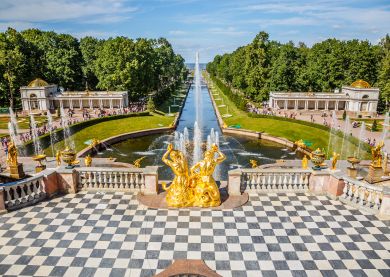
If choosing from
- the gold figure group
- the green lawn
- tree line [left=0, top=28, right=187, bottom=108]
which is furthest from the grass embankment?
the gold figure group

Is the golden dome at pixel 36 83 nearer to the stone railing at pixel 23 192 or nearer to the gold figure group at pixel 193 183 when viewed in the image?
the stone railing at pixel 23 192

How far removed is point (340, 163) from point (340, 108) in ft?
166

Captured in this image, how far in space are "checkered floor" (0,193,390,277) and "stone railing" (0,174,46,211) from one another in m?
0.57

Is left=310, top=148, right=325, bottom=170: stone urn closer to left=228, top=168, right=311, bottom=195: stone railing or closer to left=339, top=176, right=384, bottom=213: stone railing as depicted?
left=228, top=168, right=311, bottom=195: stone railing

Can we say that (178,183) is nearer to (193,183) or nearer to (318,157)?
(193,183)

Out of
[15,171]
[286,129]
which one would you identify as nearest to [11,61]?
[15,171]

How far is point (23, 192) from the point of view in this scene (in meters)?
16.9

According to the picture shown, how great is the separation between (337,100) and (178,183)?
7085 cm

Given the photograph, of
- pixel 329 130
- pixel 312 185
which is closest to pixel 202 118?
pixel 329 130

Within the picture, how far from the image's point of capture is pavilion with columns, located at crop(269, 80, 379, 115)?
72812 mm

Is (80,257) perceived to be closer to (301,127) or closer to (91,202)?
(91,202)

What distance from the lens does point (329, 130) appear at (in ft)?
175

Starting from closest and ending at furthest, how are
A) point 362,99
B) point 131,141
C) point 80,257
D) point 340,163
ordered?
point 80,257 < point 340,163 < point 131,141 < point 362,99

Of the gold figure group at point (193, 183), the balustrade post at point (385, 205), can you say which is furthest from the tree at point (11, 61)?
the balustrade post at point (385, 205)
